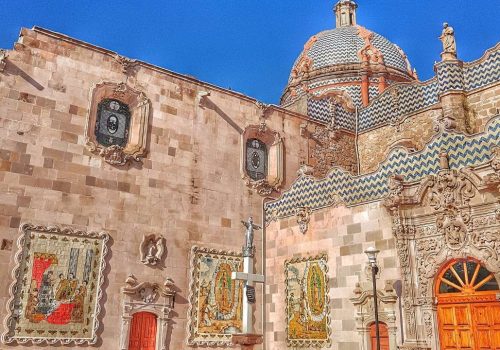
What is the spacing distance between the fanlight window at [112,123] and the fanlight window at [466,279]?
10.7 metres

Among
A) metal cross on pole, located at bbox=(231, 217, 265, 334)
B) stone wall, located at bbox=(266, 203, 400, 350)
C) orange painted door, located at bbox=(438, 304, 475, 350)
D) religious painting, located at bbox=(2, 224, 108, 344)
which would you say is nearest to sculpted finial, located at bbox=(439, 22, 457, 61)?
stone wall, located at bbox=(266, 203, 400, 350)

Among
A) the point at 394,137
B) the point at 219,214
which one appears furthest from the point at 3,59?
the point at 394,137

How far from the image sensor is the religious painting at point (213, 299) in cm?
1530

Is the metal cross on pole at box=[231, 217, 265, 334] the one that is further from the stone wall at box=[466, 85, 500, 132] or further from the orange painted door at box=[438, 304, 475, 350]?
the stone wall at box=[466, 85, 500, 132]

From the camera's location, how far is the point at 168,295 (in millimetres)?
14820

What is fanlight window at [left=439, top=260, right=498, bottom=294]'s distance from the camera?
11438 millimetres

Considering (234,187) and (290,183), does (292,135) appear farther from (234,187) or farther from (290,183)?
(234,187)

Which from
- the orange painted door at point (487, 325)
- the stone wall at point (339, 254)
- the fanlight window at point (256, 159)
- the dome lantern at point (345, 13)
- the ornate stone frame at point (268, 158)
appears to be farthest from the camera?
the dome lantern at point (345, 13)

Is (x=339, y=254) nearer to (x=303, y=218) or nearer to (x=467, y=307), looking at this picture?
(x=303, y=218)

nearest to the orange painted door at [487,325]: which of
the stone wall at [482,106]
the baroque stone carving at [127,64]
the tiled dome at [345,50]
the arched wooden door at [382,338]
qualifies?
the arched wooden door at [382,338]

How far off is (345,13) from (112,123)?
23991 millimetres

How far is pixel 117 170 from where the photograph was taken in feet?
49.3

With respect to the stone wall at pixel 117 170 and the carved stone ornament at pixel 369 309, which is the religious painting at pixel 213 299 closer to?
the stone wall at pixel 117 170

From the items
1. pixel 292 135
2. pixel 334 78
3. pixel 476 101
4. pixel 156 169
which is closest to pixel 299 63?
pixel 334 78
